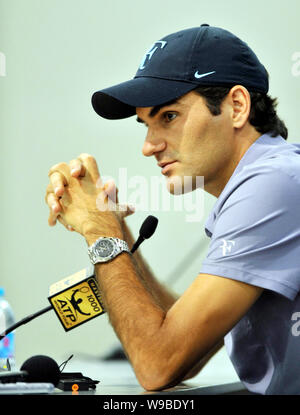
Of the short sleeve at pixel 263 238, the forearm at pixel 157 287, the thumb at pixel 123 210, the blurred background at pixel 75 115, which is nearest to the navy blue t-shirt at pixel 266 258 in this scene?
the short sleeve at pixel 263 238

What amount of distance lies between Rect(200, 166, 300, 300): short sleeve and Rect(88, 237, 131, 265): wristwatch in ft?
0.56

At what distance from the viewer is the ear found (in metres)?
1.07

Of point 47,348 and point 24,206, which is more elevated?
point 24,206

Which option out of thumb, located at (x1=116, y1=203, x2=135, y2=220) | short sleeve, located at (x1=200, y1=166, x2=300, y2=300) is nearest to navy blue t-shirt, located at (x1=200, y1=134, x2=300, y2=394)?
short sleeve, located at (x1=200, y1=166, x2=300, y2=300)

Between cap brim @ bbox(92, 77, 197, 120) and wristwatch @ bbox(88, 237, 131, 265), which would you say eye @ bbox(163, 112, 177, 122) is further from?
wristwatch @ bbox(88, 237, 131, 265)

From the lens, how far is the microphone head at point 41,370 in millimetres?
904

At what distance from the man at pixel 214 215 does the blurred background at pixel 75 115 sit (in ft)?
3.38

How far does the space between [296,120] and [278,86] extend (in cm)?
15

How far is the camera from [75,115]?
228cm

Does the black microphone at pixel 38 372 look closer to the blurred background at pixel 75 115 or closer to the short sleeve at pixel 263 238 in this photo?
the short sleeve at pixel 263 238

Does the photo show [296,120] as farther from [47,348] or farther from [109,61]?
[47,348]

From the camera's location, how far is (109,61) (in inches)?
90.9

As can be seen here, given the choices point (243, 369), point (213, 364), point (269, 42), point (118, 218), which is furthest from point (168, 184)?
point (269, 42)

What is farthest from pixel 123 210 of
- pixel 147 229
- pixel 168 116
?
pixel 168 116
